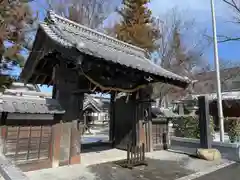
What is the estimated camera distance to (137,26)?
19.8m

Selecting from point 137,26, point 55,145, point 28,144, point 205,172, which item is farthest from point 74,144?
point 137,26

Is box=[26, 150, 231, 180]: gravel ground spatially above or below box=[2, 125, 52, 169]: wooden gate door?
below

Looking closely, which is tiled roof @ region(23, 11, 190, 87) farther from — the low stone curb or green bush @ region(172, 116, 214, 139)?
green bush @ region(172, 116, 214, 139)

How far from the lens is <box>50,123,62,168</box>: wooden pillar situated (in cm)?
582

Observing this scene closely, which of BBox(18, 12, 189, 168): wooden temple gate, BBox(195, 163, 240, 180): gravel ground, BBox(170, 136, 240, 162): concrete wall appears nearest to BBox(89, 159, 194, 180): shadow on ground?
BBox(195, 163, 240, 180): gravel ground

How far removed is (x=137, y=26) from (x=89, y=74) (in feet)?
47.8

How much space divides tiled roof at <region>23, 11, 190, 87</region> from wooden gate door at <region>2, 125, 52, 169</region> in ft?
7.72

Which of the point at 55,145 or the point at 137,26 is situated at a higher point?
the point at 137,26

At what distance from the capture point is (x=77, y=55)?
5.10 meters

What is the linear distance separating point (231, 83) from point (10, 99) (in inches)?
1058

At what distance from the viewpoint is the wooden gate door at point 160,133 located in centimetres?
896

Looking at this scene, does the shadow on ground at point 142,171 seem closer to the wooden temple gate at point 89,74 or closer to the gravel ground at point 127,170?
the gravel ground at point 127,170

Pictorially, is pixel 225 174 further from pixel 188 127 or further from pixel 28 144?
pixel 188 127

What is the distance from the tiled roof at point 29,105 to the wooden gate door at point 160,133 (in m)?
4.45
